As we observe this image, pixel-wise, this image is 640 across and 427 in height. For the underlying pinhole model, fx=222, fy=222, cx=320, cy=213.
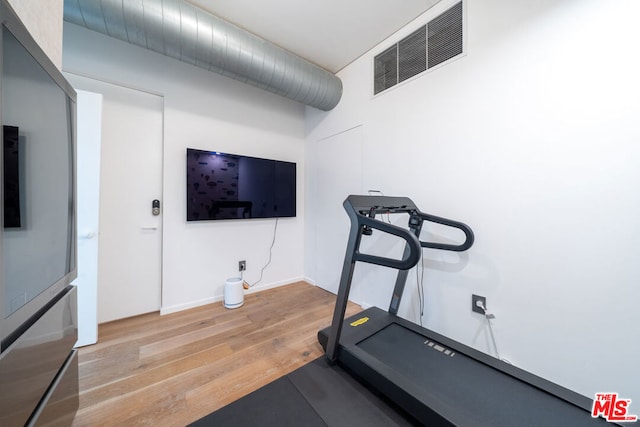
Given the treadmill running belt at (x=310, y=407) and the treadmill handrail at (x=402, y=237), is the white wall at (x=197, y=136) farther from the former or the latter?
the treadmill handrail at (x=402, y=237)

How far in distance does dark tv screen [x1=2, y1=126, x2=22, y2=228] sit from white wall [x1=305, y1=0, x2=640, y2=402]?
2287 mm

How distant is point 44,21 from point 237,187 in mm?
1899

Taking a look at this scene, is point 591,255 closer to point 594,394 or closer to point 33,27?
point 594,394

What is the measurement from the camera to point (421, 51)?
203cm

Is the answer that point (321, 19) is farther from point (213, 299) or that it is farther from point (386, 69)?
point (213, 299)

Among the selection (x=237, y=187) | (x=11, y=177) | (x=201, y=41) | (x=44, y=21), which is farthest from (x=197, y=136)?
(x=11, y=177)

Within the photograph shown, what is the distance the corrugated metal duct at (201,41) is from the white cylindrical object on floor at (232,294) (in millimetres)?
2222

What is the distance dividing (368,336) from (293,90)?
2566 millimetres

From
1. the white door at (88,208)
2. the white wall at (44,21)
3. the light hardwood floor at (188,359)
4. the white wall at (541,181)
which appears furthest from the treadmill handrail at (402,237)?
the white door at (88,208)

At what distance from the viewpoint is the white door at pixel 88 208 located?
1818 millimetres

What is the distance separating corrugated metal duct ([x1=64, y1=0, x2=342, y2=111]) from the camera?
5.39 feet

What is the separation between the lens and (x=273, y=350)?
1791 mm

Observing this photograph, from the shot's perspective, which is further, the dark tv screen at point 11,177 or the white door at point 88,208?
the white door at point 88,208

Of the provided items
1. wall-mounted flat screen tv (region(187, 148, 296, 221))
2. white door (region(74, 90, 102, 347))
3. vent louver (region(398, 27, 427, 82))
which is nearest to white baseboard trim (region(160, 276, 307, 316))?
white door (region(74, 90, 102, 347))
